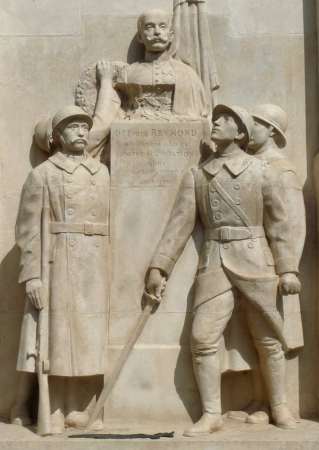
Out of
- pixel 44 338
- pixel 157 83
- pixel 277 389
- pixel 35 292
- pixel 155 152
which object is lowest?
pixel 277 389

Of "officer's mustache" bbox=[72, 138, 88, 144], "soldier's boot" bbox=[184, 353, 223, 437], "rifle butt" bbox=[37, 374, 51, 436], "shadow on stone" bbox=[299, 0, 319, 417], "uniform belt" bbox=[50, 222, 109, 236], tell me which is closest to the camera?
"rifle butt" bbox=[37, 374, 51, 436]

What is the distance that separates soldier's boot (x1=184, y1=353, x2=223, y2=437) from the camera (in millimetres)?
8977

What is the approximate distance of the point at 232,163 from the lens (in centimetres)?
920

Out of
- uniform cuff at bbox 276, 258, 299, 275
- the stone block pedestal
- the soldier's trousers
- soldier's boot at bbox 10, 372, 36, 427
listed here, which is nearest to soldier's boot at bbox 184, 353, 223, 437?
the soldier's trousers

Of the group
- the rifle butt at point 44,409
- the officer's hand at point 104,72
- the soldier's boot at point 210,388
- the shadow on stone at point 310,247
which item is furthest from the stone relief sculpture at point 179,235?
the officer's hand at point 104,72

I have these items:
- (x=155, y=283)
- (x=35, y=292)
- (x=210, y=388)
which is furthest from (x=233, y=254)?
(x=35, y=292)

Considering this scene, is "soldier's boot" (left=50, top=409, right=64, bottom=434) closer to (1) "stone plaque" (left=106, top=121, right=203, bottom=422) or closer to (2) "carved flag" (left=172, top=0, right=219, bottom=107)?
(1) "stone plaque" (left=106, top=121, right=203, bottom=422)

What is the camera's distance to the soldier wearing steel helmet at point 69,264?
9.09 meters

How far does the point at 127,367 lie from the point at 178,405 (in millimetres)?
608

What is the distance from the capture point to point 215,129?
363 inches

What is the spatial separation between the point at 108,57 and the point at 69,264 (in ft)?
7.56

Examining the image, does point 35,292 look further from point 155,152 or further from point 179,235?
point 155,152

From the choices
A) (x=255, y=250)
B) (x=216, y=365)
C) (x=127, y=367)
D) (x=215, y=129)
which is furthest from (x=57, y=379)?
(x=215, y=129)

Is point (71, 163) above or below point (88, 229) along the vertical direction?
above
